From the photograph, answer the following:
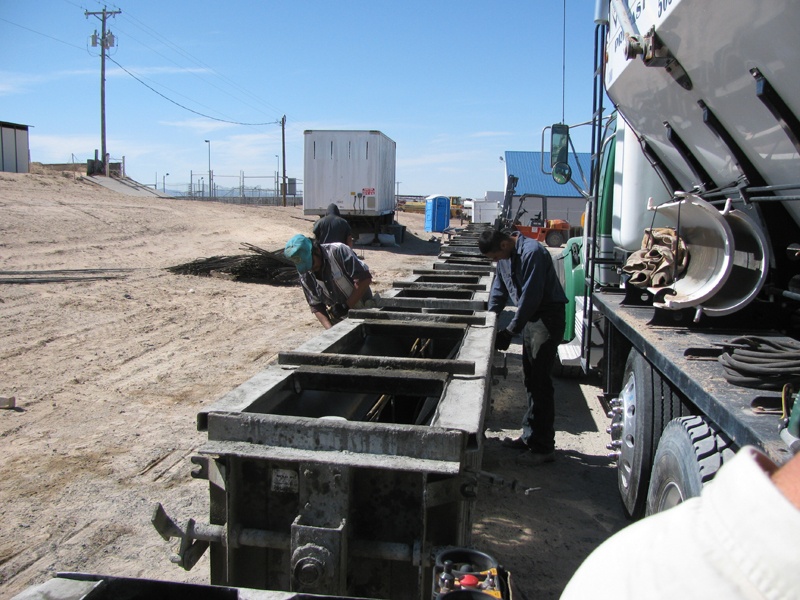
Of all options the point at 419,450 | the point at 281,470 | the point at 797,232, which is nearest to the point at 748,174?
the point at 797,232

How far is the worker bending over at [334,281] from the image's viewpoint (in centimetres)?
569

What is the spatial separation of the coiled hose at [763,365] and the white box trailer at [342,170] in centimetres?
1907

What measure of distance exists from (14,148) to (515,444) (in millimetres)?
33010

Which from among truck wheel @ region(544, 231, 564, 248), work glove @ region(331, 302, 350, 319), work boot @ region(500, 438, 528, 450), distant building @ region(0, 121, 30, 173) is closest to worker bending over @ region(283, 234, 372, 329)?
work glove @ region(331, 302, 350, 319)

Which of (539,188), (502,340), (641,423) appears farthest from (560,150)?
(539,188)

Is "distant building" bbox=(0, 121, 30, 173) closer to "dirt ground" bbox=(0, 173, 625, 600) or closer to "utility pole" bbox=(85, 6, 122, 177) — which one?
"utility pole" bbox=(85, 6, 122, 177)

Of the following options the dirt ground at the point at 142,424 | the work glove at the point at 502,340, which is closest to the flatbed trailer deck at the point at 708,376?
the work glove at the point at 502,340

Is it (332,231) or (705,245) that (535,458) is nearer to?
(705,245)

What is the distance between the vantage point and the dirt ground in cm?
372

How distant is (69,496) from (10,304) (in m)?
6.42

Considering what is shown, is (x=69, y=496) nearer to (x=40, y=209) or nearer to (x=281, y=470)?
(x=281, y=470)

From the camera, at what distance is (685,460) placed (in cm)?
267

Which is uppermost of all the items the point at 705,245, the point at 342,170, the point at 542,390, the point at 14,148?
the point at 14,148

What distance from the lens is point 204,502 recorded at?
4.20 metres
